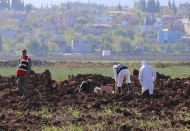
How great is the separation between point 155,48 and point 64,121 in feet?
473

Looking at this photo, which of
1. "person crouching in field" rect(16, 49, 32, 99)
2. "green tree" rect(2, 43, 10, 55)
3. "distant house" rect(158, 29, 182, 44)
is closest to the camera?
"person crouching in field" rect(16, 49, 32, 99)

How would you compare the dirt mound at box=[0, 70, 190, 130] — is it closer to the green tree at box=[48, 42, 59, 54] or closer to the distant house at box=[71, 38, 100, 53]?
the green tree at box=[48, 42, 59, 54]

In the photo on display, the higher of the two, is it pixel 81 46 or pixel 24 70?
pixel 24 70

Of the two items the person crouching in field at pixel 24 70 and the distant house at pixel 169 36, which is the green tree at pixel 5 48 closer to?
the distant house at pixel 169 36

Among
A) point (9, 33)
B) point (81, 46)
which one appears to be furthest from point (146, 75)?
point (9, 33)

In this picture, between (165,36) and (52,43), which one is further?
(165,36)

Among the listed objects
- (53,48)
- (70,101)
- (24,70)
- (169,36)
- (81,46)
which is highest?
(24,70)

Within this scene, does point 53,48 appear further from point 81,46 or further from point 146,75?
point 146,75

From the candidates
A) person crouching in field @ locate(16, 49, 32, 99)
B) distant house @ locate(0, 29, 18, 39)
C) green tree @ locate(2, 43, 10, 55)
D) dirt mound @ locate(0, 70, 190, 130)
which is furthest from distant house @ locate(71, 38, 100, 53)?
person crouching in field @ locate(16, 49, 32, 99)

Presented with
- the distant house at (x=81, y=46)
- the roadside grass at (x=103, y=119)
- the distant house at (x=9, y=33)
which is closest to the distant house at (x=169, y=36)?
the distant house at (x=81, y=46)

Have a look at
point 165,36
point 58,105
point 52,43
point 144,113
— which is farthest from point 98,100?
point 165,36

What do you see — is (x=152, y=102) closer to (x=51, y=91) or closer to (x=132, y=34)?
(x=51, y=91)

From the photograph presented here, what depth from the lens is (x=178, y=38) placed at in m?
190

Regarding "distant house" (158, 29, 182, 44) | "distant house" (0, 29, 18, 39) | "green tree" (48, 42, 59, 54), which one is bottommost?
"green tree" (48, 42, 59, 54)
